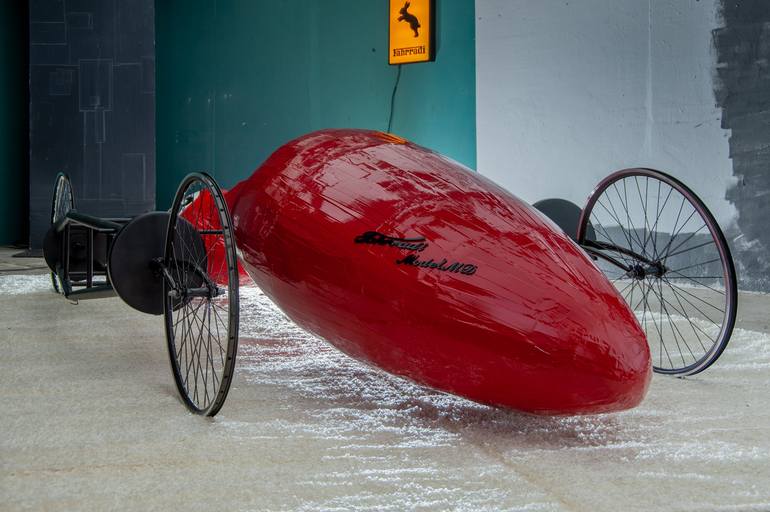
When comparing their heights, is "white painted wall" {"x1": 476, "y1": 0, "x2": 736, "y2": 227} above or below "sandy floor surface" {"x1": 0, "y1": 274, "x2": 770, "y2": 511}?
above

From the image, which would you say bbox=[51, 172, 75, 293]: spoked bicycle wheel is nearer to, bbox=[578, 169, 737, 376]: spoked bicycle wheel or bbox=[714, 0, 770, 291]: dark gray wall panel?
bbox=[578, 169, 737, 376]: spoked bicycle wheel

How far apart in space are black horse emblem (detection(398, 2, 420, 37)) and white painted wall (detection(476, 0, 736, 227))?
0.87 metres

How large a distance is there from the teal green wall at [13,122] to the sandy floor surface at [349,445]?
442 centimetres

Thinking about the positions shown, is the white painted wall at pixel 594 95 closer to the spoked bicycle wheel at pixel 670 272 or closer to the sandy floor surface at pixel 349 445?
the spoked bicycle wheel at pixel 670 272

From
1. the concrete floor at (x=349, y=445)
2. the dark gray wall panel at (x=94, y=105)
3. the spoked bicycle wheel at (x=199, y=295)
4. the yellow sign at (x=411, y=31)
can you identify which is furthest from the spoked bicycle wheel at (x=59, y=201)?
the yellow sign at (x=411, y=31)

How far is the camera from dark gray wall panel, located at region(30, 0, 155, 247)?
224 inches

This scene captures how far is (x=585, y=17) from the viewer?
13.9 ft

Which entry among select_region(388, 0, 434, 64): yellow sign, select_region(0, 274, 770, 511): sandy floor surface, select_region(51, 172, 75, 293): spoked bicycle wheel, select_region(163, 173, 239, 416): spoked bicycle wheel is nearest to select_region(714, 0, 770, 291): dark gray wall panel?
select_region(0, 274, 770, 511): sandy floor surface

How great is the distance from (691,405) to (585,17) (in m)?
2.94

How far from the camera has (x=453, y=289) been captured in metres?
1.46

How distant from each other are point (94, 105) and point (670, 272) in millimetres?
4295

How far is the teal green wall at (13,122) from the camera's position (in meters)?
6.16

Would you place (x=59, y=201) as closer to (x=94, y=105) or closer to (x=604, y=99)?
(x=94, y=105)

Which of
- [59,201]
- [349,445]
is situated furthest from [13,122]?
[349,445]
